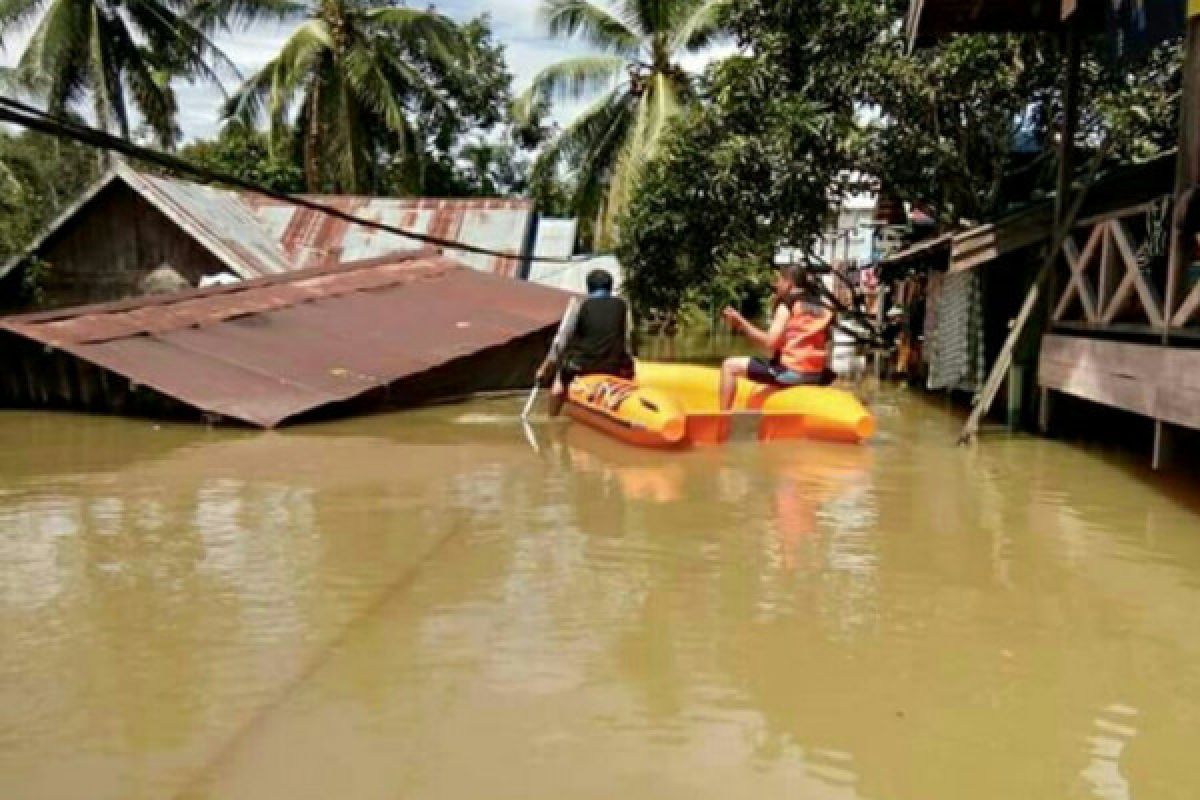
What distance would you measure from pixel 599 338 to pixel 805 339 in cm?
196

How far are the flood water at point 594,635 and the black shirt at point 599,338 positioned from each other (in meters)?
2.48

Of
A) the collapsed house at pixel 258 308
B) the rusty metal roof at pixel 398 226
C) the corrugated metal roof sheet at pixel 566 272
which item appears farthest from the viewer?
the corrugated metal roof sheet at pixel 566 272

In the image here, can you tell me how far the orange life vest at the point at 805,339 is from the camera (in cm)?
959

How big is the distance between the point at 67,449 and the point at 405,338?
4.15 metres

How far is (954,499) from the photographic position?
7492 mm

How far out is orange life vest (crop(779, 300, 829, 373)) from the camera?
31.4ft

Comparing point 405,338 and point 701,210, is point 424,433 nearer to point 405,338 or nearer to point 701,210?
point 405,338

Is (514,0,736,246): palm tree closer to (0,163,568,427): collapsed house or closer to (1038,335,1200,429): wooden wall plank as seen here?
(0,163,568,427): collapsed house

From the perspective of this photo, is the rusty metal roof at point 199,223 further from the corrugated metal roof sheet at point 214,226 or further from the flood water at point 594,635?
the flood water at point 594,635

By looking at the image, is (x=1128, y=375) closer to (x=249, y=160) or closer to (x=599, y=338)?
(x=599, y=338)

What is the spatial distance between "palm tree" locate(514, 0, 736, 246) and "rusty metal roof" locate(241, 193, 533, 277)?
276cm

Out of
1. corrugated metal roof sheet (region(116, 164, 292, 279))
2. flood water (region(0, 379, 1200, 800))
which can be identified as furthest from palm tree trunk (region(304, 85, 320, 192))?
flood water (region(0, 379, 1200, 800))

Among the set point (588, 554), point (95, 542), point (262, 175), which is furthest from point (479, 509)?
point (262, 175)

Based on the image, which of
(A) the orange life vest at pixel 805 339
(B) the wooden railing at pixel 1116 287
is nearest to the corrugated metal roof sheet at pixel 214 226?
(A) the orange life vest at pixel 805 339
